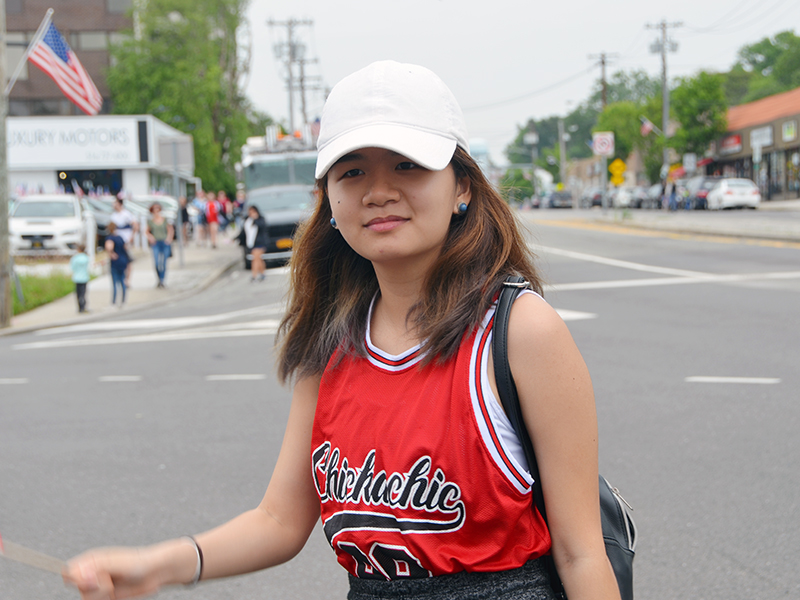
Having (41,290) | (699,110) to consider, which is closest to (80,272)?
(41,290)

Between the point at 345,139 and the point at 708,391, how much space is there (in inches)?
250

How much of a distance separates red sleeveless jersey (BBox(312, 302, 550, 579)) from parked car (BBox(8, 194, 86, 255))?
23.6 meters

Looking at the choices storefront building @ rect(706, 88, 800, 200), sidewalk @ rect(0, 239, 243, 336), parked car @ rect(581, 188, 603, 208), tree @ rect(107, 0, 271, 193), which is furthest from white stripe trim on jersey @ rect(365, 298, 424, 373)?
parked car @ rect(581, 188, 603, 208)

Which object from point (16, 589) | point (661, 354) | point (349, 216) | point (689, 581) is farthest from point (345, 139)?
point (661, 354)

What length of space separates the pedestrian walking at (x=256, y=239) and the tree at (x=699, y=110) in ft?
137

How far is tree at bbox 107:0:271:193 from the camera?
49500 millimetres

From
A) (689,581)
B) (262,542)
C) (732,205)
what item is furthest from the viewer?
(732,205)

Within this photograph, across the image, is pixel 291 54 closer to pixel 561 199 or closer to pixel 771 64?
pixel 561 199

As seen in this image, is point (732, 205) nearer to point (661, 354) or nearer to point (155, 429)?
point (661, 354)

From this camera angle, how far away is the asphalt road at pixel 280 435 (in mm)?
4254

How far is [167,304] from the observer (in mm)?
17844

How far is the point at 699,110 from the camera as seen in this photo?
55688 mm

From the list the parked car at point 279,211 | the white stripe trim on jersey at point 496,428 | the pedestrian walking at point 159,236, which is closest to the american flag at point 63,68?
the pedestrian walking at point 159,236

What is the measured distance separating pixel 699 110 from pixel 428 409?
5843 centimetres
